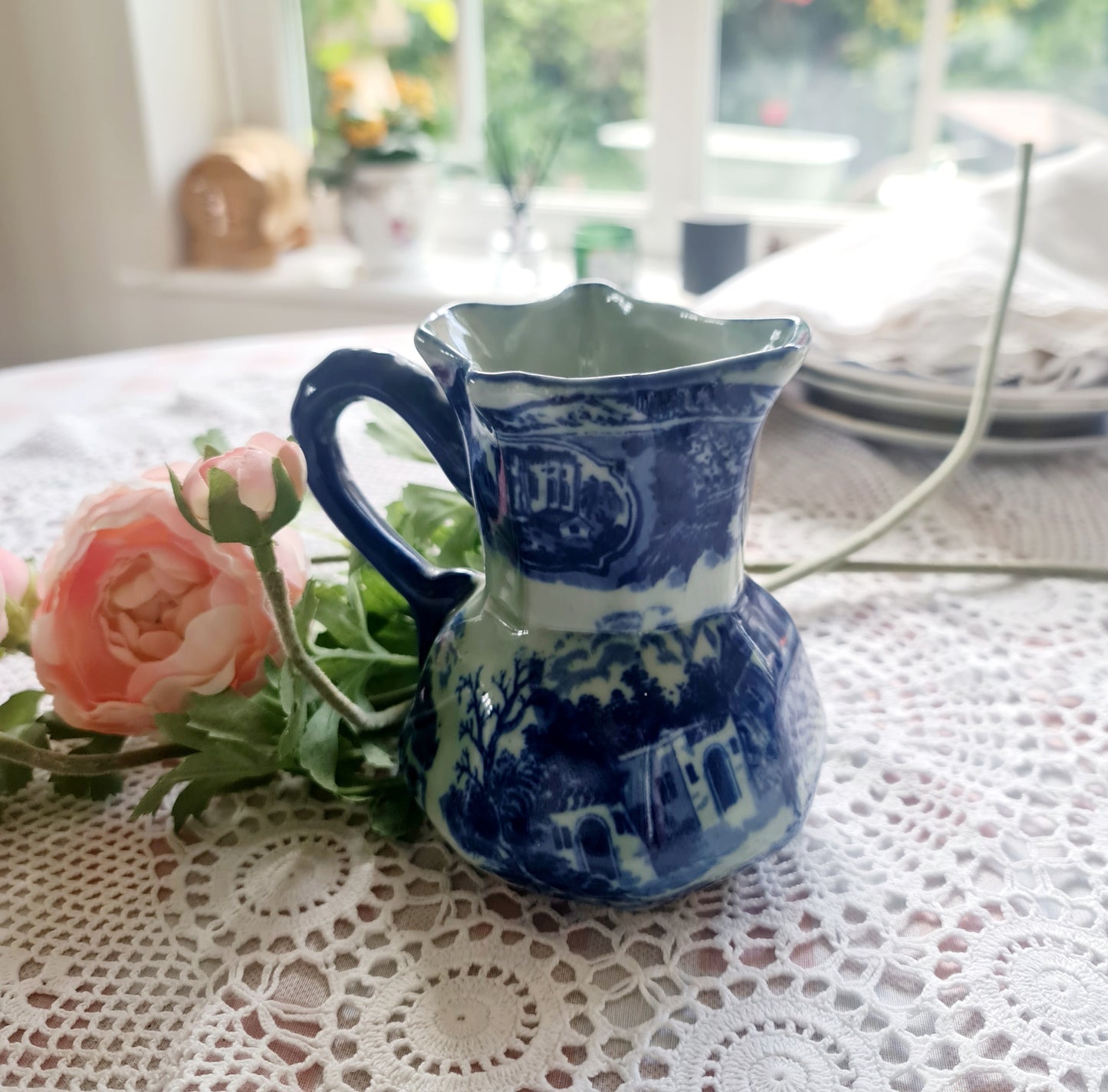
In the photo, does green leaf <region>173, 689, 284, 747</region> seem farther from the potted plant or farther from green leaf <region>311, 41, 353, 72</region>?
green leaf <region>311, 41, 353, 72</region>

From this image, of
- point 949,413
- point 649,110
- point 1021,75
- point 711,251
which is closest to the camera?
point 949,413

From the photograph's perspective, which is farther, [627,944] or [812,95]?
[812,95]

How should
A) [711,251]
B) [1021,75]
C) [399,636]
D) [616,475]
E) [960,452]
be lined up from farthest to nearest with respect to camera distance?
[1021,75] → [711,251] → [960,452] → [399,636] → [616,475]

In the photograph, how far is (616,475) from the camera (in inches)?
12.0

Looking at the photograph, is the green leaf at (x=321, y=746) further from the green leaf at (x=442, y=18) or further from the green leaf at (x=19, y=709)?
the green leaf at (x=442, y=18)

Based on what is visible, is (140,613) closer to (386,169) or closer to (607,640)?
(607,640)

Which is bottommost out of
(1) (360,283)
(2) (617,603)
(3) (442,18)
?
(1) (360,283)

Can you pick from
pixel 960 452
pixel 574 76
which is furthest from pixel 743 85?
pixel 960 452

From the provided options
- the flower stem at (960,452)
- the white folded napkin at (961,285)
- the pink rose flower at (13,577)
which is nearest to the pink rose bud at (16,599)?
the pink rose flower at (13,577)

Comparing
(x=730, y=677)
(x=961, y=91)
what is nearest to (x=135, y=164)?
(x=961, y=91)

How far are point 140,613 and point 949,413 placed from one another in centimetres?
50

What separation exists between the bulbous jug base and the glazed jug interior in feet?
0.32

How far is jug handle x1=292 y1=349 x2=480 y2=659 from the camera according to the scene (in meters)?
0.35

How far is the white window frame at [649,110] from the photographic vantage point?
1.44 metres
